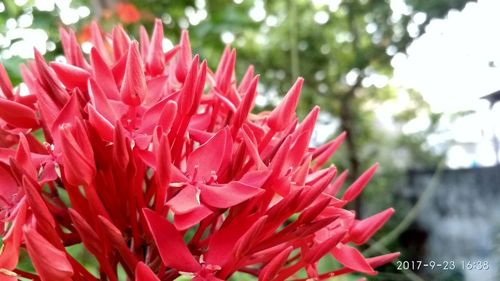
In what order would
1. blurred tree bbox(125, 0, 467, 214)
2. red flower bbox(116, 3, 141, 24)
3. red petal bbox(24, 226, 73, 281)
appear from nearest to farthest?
red petal bbox(24, 226, 73, 281) → red flower bbox(116, 3, 141, 24) → blurred tree bbox(125, 0, 467, 214)

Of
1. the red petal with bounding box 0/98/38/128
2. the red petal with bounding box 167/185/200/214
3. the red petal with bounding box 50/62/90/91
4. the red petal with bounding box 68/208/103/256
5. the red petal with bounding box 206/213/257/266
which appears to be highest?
the red petal with bounding box 50/62/90/91

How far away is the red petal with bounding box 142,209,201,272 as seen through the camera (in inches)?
9.2

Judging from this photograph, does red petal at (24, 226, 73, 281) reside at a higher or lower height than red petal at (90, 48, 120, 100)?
lower

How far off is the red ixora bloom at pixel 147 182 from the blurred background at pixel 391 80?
0.10 meters

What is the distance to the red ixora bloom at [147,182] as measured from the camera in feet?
0.78

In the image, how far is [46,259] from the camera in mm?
220

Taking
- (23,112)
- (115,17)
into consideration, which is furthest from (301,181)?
(115,17)

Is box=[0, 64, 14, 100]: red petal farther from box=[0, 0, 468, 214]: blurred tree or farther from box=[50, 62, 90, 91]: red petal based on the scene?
box=[0, 0, 468, 214]: blurred tree

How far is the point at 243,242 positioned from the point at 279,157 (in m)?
0.05
